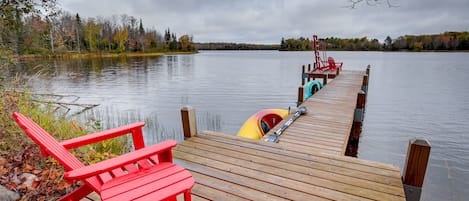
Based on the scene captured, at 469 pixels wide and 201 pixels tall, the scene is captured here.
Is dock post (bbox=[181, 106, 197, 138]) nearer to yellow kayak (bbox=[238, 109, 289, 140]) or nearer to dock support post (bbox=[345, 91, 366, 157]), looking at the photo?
Result: yellow kayak (bbox=[238, 109, 289, 140])

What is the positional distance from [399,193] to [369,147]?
6028mm

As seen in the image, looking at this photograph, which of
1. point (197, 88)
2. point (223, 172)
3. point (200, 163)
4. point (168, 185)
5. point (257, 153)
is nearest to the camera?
point (168, 185)

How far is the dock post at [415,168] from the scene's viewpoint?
2068 mm

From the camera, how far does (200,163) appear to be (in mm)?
2699

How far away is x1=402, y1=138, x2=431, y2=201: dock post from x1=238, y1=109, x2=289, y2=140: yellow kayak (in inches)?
136

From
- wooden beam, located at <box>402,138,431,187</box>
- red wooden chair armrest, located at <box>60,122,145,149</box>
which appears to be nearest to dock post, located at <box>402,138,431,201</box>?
wooden beam, located at <box>402,138,431,187</box>

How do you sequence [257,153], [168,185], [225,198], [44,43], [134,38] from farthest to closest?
[134,38] → [44,43] → [257,153] → [225,198] → [168,185]

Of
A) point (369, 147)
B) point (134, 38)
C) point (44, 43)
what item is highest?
point (134, 38)

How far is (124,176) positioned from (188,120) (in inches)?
63.4

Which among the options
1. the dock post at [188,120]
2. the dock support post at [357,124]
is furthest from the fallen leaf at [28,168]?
the dock support post at [357,124]

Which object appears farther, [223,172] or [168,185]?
[223,172]

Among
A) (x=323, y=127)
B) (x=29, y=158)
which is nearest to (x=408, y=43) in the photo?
(x=323, y=127)

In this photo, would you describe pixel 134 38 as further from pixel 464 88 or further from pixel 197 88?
pixel 464 88

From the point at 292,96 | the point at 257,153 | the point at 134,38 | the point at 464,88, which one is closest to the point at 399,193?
the point at 257,153
